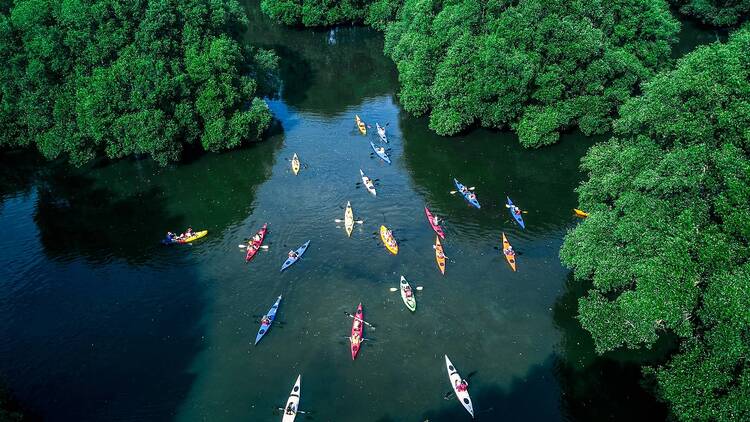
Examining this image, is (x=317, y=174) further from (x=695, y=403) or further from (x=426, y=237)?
(x=695, y=403)

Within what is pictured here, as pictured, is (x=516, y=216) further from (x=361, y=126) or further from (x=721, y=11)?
(x=721, y=11)

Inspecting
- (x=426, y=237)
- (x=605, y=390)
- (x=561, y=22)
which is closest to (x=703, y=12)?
(x=561, y=22)

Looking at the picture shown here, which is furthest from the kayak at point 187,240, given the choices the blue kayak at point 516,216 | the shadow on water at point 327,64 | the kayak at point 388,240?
the blue kayak at point 516,216

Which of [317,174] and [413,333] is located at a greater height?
[317,174]

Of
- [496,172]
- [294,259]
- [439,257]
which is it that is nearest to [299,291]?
[294,259]

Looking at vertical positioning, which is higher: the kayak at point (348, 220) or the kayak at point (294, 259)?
the kayak at point (348, 220)

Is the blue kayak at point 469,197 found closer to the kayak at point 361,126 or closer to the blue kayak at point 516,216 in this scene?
the blue kayak at point 516,216
